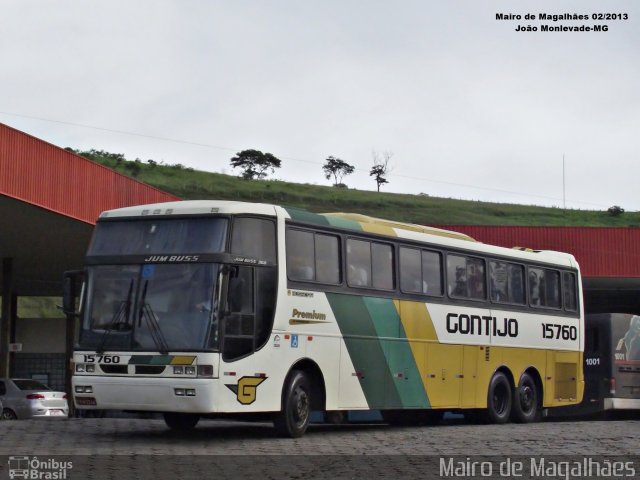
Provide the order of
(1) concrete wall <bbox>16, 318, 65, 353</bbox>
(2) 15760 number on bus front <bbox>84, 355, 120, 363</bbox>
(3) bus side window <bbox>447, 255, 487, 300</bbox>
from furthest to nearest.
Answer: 1. (1) concrete wall <bbox>16, 318, 65, 353</bbox>
2. (3) bus side window <bbox>447, 255, 487, 300</bbox>
3. (2) 15760 number on bus front <bbox>84, 355, 120, 363</bbox>

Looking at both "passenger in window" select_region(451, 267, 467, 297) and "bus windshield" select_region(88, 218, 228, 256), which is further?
"passenger in window" select_region(451, 267, 467, 297)

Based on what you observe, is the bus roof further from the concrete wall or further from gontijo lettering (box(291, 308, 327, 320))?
the concrete wall

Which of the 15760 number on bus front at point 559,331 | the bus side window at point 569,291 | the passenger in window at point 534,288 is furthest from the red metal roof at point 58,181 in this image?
the bus side window at point 569,291

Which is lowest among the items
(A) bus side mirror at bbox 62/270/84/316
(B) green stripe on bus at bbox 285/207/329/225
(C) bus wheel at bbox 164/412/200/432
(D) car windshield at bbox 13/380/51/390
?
(C) bus wheel at bbox 164/412/200/432

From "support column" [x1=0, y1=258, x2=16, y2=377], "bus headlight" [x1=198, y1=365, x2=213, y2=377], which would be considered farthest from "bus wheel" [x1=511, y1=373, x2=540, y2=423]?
"support column" [x1=0, y1=258, x2=16, y2=377]

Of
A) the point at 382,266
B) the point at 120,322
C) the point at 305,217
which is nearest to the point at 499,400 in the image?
the point at 382,266

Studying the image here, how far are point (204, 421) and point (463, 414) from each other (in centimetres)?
522

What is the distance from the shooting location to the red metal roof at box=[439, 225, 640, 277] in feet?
142

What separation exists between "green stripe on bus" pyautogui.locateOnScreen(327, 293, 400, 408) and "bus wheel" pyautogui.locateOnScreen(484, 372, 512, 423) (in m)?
3.63

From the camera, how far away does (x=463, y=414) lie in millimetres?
24094

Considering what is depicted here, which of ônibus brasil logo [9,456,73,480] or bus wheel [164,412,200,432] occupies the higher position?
bus wheel [164,412,200,432]

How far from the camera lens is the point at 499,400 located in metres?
23.1

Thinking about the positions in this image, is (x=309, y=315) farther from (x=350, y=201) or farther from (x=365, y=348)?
(x=350, y=201)

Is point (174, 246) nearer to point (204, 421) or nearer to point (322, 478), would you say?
point (322, 478)
